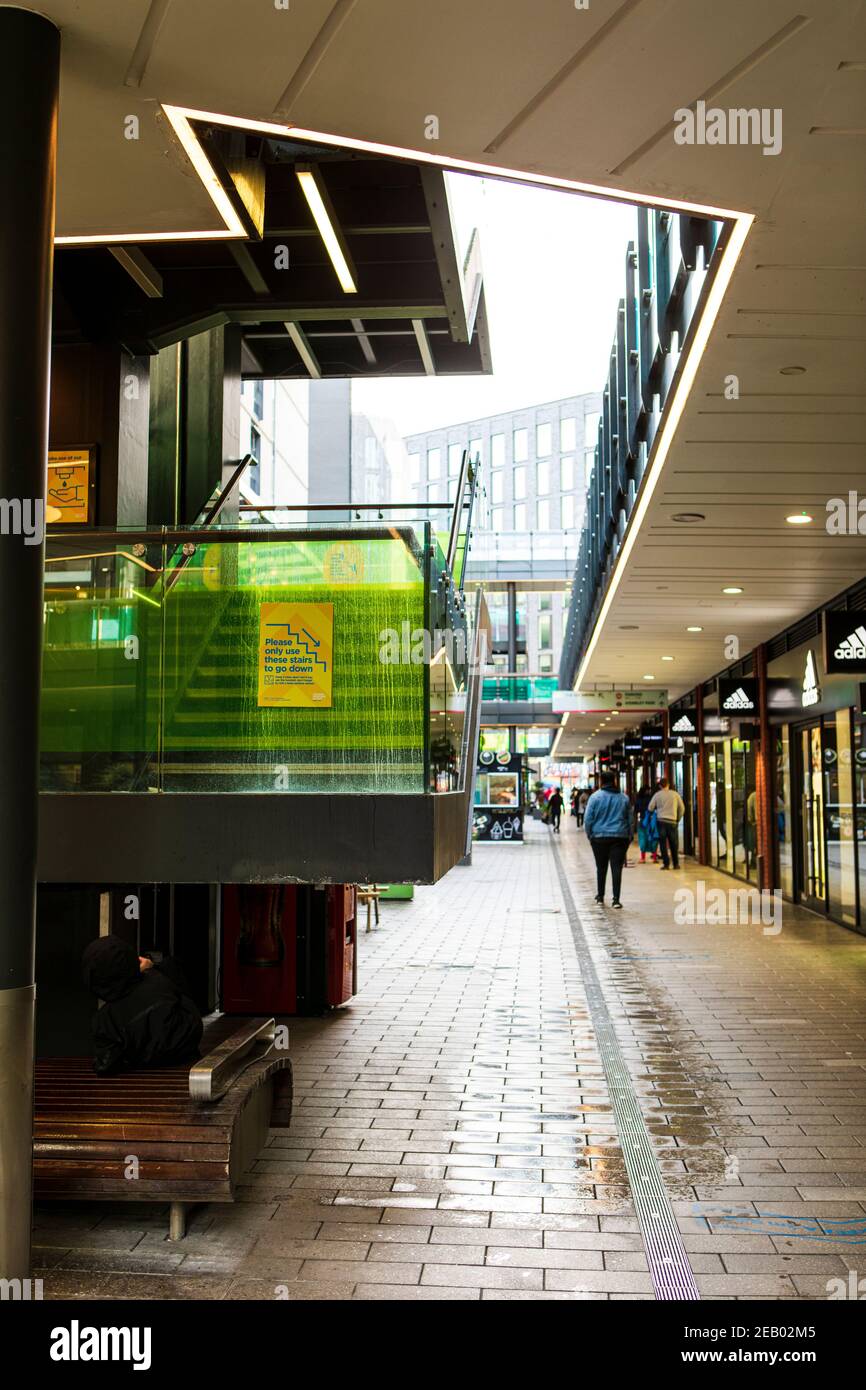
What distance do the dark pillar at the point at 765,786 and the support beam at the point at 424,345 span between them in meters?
7.85

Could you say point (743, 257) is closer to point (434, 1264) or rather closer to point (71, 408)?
point (434, 1264)

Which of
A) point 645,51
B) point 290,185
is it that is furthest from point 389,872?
point 290,185

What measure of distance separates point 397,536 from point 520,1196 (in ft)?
10.4

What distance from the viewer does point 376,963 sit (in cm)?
1227

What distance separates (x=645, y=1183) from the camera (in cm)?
547

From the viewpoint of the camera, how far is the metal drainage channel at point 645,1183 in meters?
4.39

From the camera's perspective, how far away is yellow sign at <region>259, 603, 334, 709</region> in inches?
235

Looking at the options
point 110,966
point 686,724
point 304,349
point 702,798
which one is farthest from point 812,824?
point 110,966

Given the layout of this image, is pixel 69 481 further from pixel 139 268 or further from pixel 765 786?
pixel 765 786

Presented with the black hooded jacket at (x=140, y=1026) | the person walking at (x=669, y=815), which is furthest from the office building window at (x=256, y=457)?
the black hooded jacket at (x=140, y=1026)

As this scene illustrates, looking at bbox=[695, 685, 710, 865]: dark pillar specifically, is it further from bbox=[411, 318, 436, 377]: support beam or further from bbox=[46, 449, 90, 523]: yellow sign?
bbox=[46, 449, 90, 523]: yellow sign

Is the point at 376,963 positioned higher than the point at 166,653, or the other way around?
the point at 166,653

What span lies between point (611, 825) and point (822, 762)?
3138 mm
